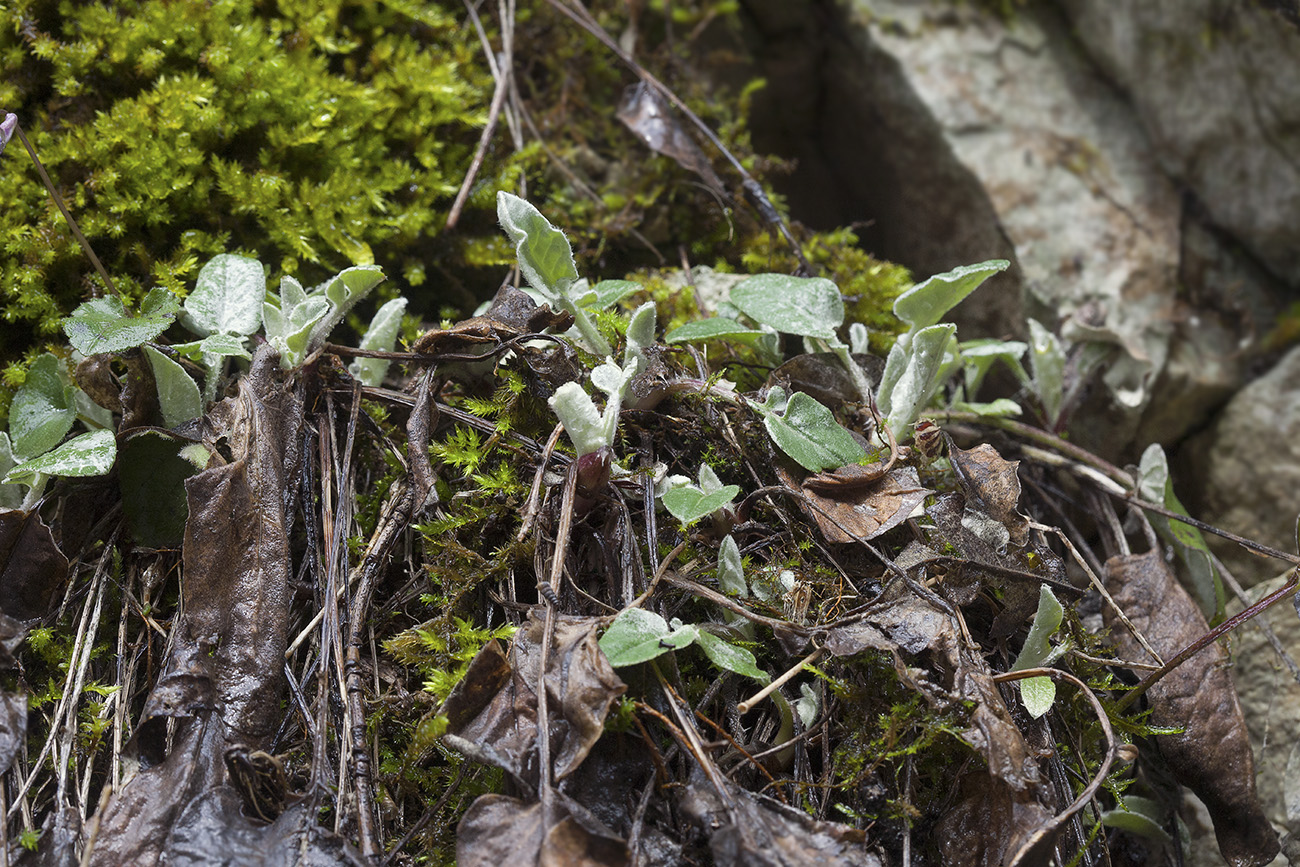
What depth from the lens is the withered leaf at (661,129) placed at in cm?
235

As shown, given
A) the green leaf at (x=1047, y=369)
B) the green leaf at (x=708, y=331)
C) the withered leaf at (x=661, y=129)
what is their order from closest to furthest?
the green leaf at (x=708, y=331) → the green leaf at (x=1047, y=369) → the withered leaf at (x=661, y=129)

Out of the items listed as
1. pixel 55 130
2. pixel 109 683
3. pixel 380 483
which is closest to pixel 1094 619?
pixel 380 483

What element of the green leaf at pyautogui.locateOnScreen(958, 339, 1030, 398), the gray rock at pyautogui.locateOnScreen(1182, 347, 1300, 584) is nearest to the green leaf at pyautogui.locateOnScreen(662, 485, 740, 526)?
the green leaf at pyautogui.locateOnScreen(958, 339, 1030, 398)

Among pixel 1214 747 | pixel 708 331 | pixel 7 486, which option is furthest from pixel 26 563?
pixel 1214 747

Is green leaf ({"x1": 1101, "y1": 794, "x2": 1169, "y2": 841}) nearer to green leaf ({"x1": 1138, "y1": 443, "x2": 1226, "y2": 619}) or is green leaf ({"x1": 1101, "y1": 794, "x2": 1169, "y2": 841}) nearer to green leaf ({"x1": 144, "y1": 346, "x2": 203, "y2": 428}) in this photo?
green leaf ({"x1": 1138, "y1": 443, "x2": 1226, "y2": 619})

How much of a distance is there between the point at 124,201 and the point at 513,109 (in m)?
1.08

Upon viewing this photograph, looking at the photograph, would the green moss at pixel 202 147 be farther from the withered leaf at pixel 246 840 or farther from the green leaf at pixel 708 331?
the withered leaf at pixel 246 840

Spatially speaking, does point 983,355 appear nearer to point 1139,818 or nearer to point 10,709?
point 1139,818

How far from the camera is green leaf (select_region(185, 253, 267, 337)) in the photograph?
1.64 metres

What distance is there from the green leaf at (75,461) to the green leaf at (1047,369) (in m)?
2.12

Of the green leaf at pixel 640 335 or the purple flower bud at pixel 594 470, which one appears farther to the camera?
the green leaf at pixel 640 335

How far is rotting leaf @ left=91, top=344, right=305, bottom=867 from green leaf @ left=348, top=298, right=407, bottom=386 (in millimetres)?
232

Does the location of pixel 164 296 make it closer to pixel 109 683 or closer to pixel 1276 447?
pixel 109 683

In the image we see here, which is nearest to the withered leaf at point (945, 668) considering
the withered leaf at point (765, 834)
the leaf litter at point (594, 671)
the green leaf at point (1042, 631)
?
the leaf litter at point (594, 671)
